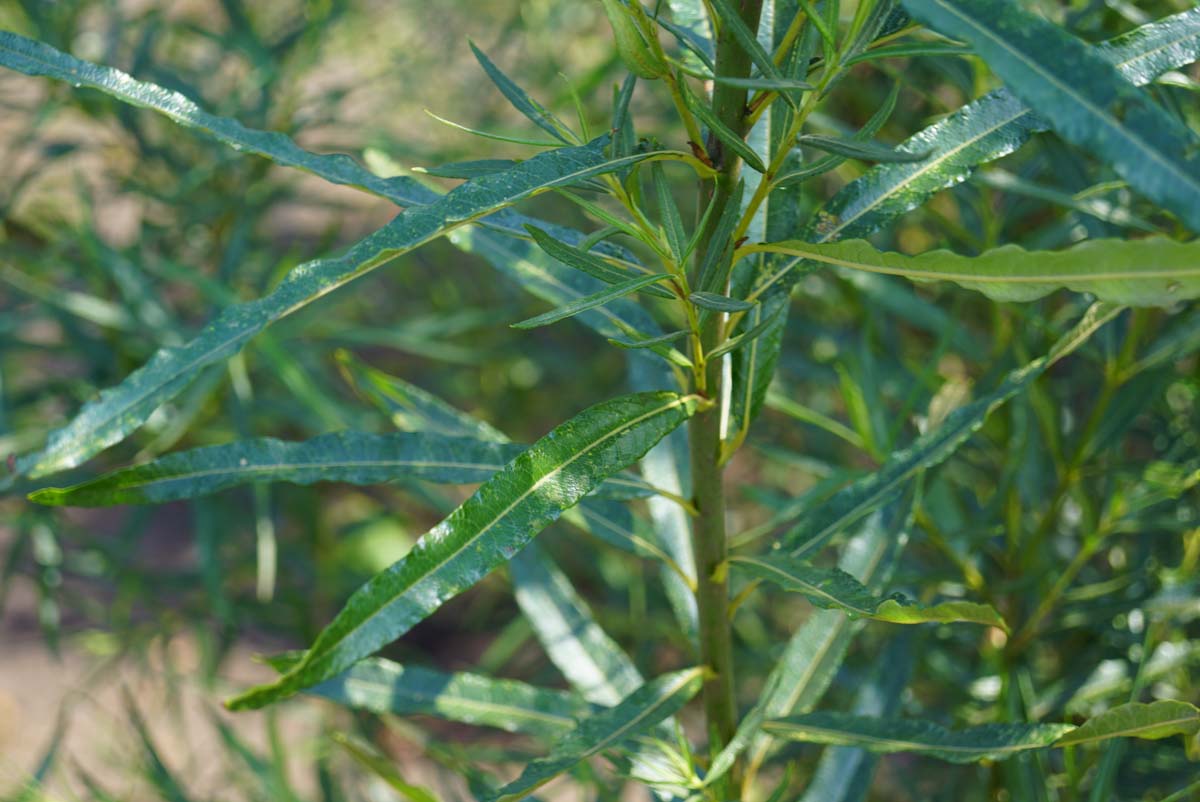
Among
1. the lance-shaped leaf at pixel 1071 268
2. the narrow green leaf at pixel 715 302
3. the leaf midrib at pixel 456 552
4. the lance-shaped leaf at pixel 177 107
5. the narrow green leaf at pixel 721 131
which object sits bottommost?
the lance-shaped leaf at pixel 1071 268

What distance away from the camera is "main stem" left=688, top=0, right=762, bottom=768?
0.36 m

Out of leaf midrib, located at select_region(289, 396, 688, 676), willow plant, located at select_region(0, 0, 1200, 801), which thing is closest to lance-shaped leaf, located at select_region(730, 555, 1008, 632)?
willow plant, located at select_region(0, 0, 1200, 801)

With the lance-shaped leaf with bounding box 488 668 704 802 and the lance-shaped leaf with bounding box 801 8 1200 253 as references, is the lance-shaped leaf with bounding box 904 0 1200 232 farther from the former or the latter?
the lance-shaped leaf with bounding box 488 668 704 802

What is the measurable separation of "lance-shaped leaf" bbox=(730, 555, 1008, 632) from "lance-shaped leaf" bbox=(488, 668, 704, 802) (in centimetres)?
6

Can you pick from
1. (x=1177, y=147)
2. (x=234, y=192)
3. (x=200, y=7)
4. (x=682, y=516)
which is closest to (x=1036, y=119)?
(x=1177, y=147)

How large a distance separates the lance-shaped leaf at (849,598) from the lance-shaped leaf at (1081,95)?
0.14 m

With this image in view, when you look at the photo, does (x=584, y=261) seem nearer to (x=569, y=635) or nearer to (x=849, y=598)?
(x=849, y=598)

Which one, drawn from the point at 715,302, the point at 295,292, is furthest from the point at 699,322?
the point at 295,292

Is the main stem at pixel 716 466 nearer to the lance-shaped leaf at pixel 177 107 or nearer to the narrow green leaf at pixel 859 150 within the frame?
the narrow green leaf at pixel 859 150

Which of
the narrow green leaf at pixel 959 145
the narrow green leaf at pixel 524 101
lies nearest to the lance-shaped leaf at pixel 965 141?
the narrow green leaf at pixel 959 145

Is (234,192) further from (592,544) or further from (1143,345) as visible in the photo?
(1143,345)

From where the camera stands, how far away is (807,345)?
109cm

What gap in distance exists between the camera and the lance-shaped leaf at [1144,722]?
15.2 inches

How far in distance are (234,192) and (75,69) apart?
73 centimetres
